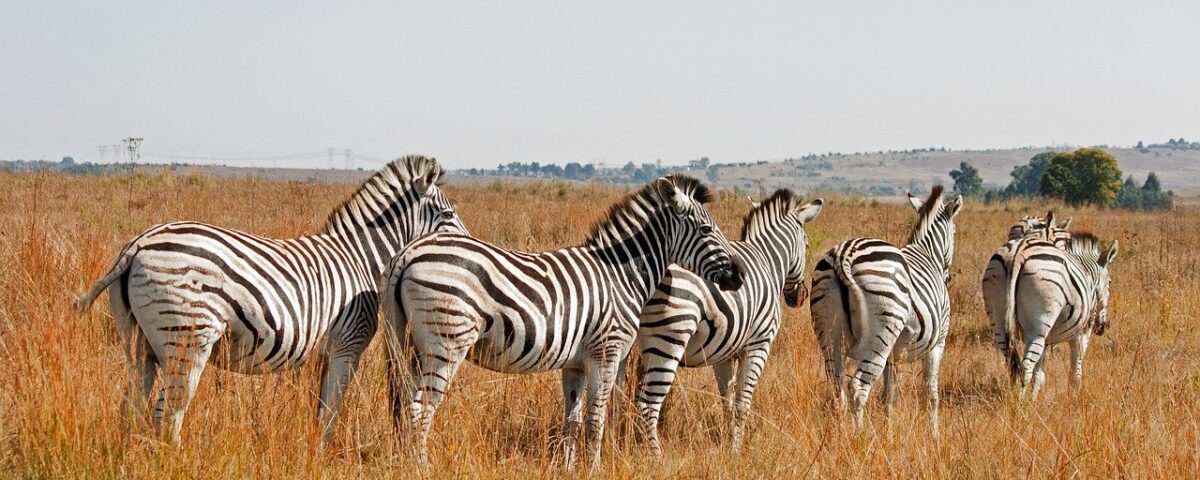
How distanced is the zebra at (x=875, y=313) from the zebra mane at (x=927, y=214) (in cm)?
57

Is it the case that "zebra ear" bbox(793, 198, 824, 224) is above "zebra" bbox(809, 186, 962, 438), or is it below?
above

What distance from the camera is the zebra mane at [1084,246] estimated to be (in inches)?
321

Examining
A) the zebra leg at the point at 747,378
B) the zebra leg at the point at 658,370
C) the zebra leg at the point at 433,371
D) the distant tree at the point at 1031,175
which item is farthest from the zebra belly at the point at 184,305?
the distant tree at the point at 1031,175

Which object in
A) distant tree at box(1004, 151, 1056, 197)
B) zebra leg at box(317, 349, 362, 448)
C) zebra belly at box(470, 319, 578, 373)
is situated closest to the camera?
zebra belly at box(470, 319, 578, 373)

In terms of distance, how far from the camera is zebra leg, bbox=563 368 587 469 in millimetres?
5070

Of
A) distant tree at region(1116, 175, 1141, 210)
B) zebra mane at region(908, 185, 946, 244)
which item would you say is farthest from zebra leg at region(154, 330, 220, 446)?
distant tree at region(1116, 175, 1141, 210)

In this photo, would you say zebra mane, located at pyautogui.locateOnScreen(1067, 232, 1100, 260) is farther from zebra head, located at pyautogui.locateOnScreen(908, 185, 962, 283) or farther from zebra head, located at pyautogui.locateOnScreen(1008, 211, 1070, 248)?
zebra head, located at pyautogui.locateOnScreen(908, 185, 962, 283)

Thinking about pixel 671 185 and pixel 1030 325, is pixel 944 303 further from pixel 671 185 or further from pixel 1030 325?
pixel 671 185

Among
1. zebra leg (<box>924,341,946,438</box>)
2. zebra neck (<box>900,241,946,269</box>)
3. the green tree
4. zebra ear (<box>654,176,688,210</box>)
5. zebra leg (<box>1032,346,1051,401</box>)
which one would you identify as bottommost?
zebra leg (<box>1032,346,1051,401</box>)

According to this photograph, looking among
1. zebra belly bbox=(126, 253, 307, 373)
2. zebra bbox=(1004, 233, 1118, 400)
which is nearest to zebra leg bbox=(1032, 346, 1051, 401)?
zebra bbox=(1004, 233, 1118, 400)

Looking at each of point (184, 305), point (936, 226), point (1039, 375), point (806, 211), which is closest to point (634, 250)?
point (806, 211)

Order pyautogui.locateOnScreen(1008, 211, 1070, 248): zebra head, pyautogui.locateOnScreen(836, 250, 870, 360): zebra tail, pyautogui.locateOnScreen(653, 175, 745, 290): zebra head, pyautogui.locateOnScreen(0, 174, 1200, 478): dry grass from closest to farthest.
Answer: pyautogui.locateOnScreen(0, 174, 1200, 478): dry grass → pyautogui.locateOnScreen(653, 175, 745, 290): zebra head → pyautogui.locateOnScreen(836, 250, 870, 360): zebra tail → pyautogui.locateOnScreen(1008, 211, 1070, 248): zebra head

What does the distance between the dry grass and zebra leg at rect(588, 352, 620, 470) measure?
140mm

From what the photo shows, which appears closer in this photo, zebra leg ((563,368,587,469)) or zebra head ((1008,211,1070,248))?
zebra leg ((563,368,587,469))
